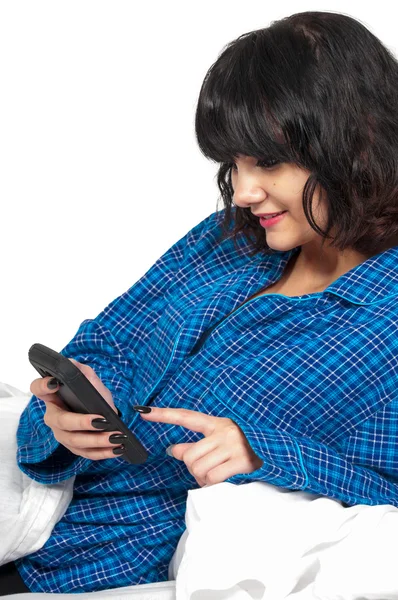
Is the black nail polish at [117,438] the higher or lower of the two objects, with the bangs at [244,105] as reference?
lower

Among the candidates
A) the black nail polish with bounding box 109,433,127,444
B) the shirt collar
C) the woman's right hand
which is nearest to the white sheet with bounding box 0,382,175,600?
the woman's right hand

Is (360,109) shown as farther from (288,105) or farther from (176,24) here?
(176,24)

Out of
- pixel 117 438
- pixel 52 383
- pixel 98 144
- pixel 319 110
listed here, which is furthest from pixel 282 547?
pixel 98 144

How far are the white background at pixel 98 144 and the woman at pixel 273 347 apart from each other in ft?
3.76

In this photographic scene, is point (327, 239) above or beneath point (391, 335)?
above

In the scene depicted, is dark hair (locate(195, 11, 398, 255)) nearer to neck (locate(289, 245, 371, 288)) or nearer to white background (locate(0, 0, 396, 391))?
neck (locate(289, 245, 371, 288))

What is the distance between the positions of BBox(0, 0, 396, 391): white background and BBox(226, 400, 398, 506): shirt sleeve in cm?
144

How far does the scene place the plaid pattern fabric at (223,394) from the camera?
5.21ft

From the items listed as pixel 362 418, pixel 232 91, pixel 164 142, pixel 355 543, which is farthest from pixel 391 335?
pixel 164 142

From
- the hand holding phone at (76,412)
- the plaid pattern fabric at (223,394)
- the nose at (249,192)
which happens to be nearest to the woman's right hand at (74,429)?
the hand holding phone at (76,412)

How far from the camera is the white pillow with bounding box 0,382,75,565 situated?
66.1 inches

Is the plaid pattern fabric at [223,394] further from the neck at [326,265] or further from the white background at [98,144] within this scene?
the white background at [98,144]

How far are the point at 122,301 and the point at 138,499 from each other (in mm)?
395

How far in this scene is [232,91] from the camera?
5.20 ft
